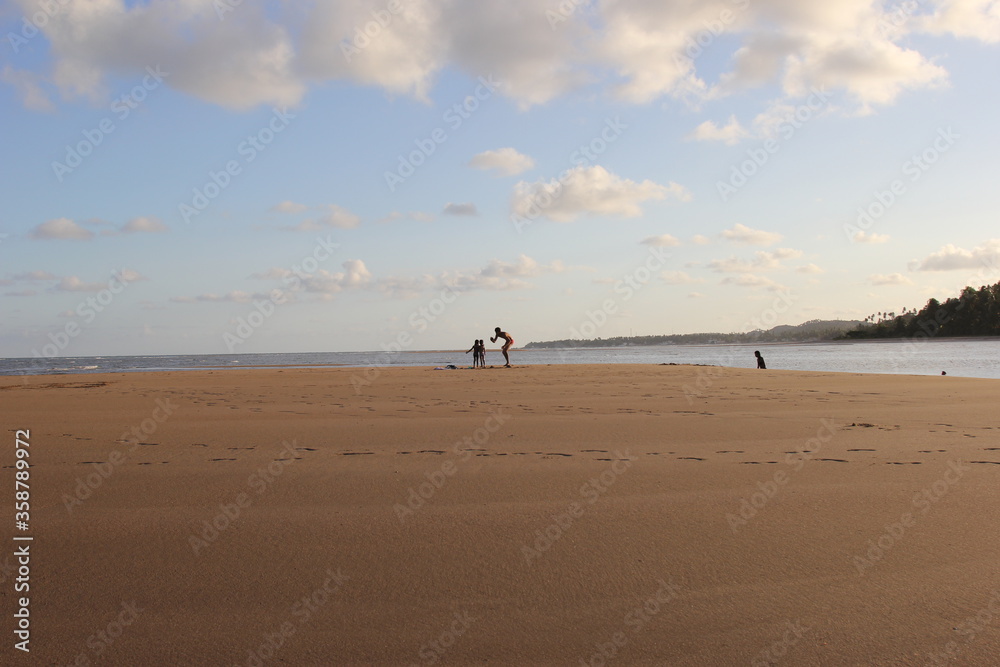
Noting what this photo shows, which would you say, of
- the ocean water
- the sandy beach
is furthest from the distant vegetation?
the sandy beach

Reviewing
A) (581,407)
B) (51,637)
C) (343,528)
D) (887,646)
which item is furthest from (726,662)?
(581,407)

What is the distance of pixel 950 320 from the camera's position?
109 m

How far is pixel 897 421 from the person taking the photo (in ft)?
29.1

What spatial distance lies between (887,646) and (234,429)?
25.0ft

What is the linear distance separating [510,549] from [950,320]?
13137 centimetres

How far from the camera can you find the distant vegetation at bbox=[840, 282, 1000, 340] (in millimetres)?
102000

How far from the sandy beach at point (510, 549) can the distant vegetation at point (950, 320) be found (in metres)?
120

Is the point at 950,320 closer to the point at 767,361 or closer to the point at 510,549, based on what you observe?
the point at 767,361

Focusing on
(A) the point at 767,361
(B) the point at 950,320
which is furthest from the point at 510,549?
(B) the point at 950,320

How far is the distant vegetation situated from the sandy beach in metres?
120

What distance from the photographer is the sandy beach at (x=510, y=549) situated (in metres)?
2.74

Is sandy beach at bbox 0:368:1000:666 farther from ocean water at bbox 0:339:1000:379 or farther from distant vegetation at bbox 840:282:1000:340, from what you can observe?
distant vegetation at bbox 840:282:1000:340

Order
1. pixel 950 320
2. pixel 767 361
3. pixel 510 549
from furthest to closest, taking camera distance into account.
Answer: pixel 950 320 < pixel 767 361 < pixel 510 549

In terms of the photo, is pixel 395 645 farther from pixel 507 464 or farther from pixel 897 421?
pixel 897 421
